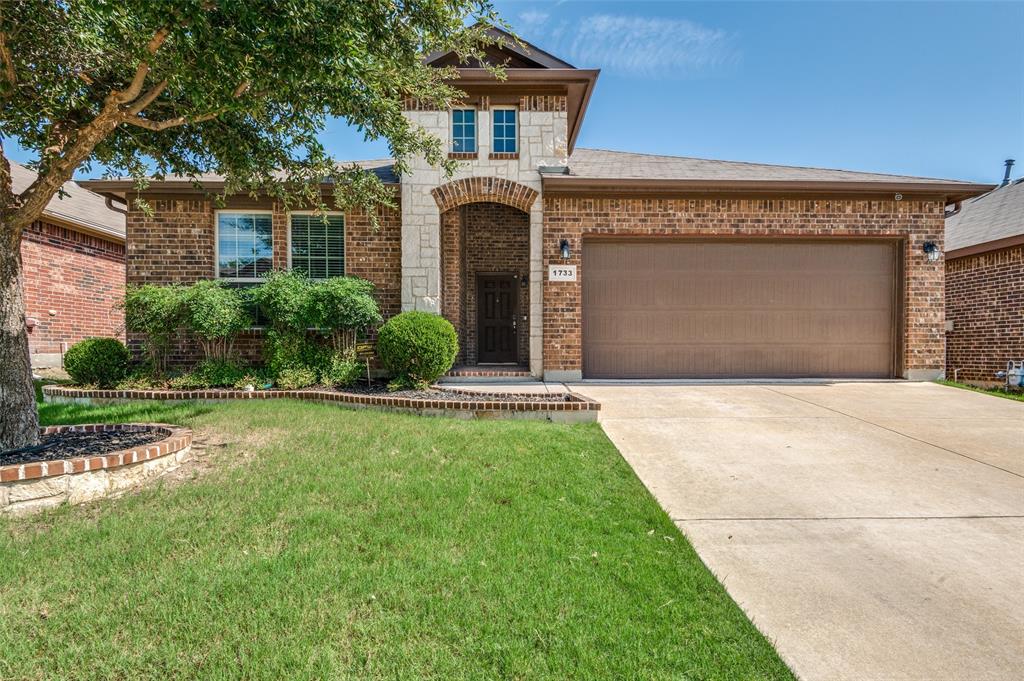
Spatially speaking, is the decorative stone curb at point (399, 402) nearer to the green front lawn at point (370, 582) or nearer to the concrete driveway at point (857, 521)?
the concrete driveway at point (857, 521)

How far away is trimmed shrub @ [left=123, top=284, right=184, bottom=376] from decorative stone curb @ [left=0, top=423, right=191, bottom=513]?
4.11 m

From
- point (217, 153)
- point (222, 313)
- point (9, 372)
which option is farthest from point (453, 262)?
point (9, 372)

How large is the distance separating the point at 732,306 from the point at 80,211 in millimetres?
15705

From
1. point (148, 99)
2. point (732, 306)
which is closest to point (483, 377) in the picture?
point (732, 306)

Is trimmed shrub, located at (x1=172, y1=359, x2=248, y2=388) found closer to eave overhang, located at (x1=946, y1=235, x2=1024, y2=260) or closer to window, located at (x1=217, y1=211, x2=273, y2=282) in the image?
window, located at (x1=217, y1=211, x2=273, y2=282)

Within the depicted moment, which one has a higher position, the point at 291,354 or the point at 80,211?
the point at 80,211

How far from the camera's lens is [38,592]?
2287 millimetres

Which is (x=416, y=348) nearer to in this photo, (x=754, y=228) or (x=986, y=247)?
(x=754, y=228)

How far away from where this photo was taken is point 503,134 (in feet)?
28.6

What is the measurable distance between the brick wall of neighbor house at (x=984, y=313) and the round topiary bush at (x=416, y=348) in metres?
11.2

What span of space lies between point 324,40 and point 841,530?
16.7 ft

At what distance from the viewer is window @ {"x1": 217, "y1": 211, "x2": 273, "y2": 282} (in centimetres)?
857

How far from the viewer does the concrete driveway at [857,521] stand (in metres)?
2.04

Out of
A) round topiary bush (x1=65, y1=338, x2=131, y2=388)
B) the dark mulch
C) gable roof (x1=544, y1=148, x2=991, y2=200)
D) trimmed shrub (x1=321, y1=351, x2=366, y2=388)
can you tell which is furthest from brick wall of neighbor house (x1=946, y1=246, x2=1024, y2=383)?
round topiary bush (x1=65, y1=338, x2=131, y2=388)
